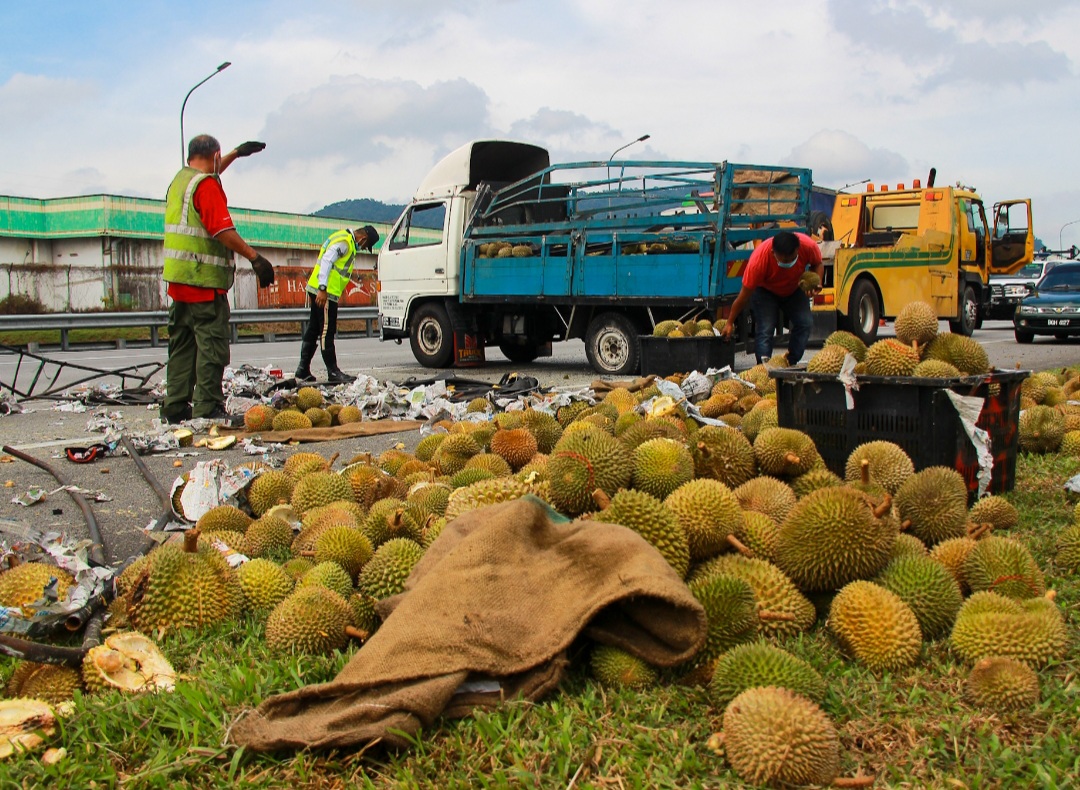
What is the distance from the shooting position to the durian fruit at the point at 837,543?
2775 millimetres

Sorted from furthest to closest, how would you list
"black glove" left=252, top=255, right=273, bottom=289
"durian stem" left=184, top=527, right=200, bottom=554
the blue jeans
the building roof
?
the building roof → the blue jeans → "black glove" left=252, top=255, right=273, bottom=289 → "durian stem" left=184, top=527, right=200, bottom=554

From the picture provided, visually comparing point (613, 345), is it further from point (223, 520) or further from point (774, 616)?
point (774, 616)

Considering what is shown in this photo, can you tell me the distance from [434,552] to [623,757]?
93 cm

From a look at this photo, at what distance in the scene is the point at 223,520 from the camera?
380 centimetres


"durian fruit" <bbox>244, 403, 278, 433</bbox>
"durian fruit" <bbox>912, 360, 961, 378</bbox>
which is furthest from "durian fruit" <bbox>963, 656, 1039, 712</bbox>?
"durian fruit" <bbox>244, 403, 278, 433</bbox>

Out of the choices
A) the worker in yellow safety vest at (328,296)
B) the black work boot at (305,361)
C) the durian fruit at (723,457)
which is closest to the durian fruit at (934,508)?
the durian fruit at (723,457)

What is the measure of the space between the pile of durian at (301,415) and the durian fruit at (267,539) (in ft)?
10.7

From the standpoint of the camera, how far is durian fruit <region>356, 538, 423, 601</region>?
289 cm

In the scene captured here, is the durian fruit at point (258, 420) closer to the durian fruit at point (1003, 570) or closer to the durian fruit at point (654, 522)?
the durian fruit at point (654, 522)

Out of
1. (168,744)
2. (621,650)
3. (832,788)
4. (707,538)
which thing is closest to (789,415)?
(707,538)

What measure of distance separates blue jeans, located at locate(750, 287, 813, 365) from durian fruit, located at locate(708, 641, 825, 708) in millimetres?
6569

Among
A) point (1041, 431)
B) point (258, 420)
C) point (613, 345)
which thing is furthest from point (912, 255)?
point (258, 420)

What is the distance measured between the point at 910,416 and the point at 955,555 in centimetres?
120

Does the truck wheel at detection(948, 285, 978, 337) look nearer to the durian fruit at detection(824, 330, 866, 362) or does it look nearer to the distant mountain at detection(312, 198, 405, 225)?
the durian fruit at detection(824, 330, 866, 362)
